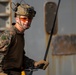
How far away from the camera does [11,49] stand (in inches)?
139

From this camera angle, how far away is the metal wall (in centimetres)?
476

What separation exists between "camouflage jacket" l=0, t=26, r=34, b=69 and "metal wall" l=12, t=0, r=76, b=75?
1.03 m

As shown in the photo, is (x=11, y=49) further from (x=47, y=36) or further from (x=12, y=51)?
(x=47, y=36)

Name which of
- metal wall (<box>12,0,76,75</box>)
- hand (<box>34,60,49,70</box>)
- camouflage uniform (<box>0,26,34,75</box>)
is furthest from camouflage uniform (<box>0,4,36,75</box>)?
metal wall (<box>12,0,76,75</box>)

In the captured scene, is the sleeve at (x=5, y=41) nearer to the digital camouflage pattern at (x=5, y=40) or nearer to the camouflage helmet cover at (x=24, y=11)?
the digital camouflage pattern at (x=5, y=40)

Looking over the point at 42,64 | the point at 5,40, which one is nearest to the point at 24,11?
the point at 5,40

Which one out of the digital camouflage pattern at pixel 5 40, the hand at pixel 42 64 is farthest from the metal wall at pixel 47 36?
the digital camouflage pattern at pixel 5 40

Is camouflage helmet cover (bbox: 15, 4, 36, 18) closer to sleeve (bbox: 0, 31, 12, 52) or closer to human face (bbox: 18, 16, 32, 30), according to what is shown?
human face (bbox: 18, 16, 32, 30)

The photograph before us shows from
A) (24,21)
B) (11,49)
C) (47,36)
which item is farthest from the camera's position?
(47,36)

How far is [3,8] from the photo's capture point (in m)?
4.74

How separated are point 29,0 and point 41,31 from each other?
507 millimetres

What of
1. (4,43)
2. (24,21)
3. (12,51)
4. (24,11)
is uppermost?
(24,11)

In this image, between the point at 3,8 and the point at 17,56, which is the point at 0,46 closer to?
the point at 17,56

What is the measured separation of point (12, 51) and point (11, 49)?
29 mm
